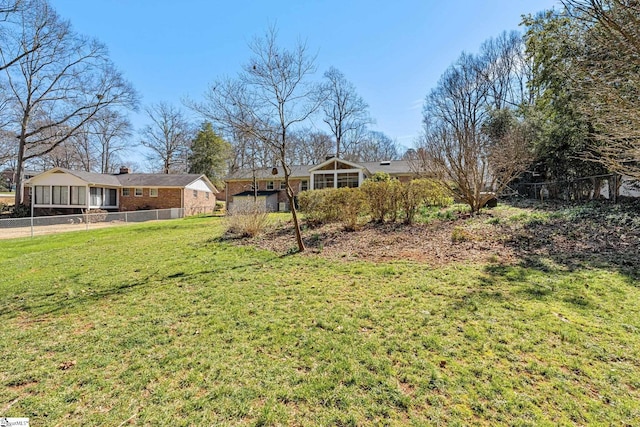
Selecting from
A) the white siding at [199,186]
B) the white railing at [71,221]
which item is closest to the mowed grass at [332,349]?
the white railing at [71,221]

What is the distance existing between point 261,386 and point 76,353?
2.40 metres

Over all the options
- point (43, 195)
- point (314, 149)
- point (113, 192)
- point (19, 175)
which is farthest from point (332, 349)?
point (314, 149)

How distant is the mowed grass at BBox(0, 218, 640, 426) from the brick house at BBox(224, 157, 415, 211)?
18070 mm

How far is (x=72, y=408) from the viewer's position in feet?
8.08

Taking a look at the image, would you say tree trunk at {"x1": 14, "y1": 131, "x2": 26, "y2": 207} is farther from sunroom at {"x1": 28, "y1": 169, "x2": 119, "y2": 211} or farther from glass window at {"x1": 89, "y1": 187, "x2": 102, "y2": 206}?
glass window at {"x1": 89, "y1": 187, "x2": 102, "y2": 206}

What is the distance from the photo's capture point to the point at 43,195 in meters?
24.3

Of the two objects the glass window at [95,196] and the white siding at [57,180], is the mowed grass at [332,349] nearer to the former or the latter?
the glass window at [95,196]

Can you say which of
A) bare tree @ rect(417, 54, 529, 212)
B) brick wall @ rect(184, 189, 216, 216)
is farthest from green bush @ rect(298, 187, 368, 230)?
brick wall @ rect(184, 189, 216, 216)

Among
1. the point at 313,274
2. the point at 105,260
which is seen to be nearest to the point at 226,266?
the point at 313,274

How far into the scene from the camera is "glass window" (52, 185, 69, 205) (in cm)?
2402

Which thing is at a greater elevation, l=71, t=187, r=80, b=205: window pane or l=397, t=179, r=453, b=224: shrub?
l=71, t=187, r=80, b=205: window pane

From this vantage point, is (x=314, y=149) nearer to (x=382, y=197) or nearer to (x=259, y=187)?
(x=259, y=187)

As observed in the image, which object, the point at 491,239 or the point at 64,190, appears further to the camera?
the point at 64,190

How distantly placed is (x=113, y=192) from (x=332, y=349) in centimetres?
3030
